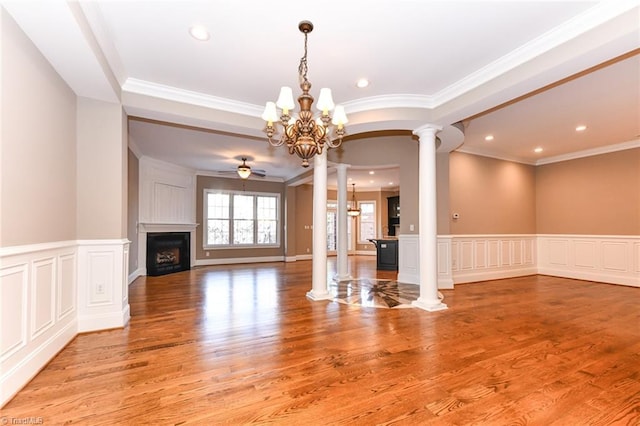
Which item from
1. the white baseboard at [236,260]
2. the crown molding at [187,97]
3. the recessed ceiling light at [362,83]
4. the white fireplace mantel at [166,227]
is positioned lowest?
the white baseboard at [236,260]

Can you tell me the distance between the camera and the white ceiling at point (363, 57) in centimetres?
237

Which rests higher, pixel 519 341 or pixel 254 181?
pixel 254 181

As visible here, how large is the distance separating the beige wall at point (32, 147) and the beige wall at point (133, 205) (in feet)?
10.7

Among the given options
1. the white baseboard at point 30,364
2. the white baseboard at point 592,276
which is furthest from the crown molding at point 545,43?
the white baseboard at point 592,276

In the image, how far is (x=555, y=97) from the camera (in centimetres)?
396

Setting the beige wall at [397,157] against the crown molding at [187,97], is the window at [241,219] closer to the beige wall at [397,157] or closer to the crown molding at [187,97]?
the beige wall at [397,157]

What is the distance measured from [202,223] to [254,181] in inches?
82.5

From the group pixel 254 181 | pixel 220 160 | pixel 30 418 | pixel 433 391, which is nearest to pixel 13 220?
pixel 30 418

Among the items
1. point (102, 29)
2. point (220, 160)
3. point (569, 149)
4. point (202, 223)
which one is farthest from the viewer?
point (202, 223)

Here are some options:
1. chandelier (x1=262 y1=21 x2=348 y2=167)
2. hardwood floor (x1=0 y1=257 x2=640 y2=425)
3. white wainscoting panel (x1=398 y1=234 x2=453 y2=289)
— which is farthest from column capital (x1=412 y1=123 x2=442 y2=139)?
hardwood floor (x1=0 y1=257 x2=640 y2=425)

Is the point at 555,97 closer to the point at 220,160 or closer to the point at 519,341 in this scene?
the point at 519,341

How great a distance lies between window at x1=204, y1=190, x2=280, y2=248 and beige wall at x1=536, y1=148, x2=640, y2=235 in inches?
299

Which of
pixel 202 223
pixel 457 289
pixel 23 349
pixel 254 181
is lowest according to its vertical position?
pixel 457 289

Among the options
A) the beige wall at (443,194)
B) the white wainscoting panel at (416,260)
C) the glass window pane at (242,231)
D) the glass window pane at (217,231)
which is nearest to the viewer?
the white wainscoting panel at (416,260)
